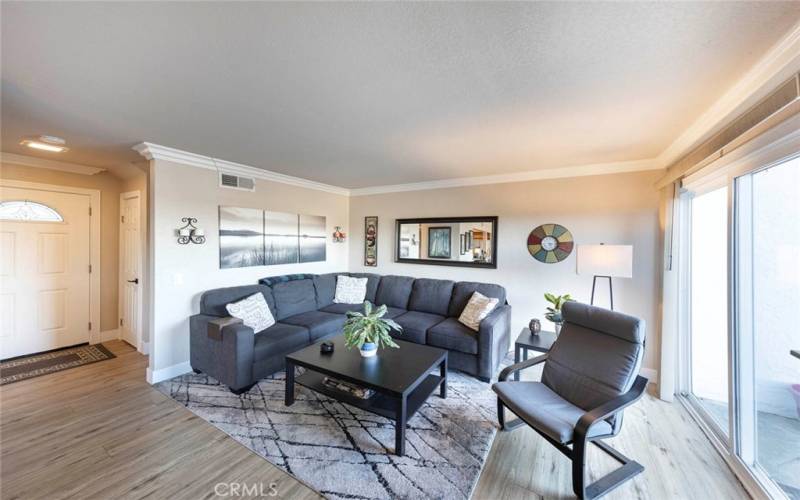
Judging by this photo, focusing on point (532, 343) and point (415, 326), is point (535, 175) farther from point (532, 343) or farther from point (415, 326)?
point (415, 326)

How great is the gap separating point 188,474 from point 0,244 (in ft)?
12.8

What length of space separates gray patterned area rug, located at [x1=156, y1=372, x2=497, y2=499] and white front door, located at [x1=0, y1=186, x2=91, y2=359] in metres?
2.19

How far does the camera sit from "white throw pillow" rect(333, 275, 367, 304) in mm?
4660

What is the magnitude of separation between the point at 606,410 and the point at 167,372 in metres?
3.90

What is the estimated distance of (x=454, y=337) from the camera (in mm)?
3344

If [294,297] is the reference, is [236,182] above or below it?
above

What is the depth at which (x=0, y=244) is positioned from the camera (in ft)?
11.4

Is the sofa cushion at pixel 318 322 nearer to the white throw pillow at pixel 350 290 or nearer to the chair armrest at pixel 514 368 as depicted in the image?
the white throw pillow at pixel 350 290

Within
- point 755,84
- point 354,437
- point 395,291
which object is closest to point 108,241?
point 395,291

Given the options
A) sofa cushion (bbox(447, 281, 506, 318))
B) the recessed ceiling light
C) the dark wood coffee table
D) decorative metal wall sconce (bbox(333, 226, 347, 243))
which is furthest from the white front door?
sofa cushion (bbox(447, 281, 506, 318))

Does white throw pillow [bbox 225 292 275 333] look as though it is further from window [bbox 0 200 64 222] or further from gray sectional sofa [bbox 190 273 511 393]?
window [bbox 0 200 64 222]

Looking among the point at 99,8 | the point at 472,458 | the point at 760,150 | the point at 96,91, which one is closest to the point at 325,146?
the point at 96,91

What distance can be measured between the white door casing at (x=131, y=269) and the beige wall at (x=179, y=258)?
111 centimetres

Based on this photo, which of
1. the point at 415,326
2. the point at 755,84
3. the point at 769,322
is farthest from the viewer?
the point at 415,326
